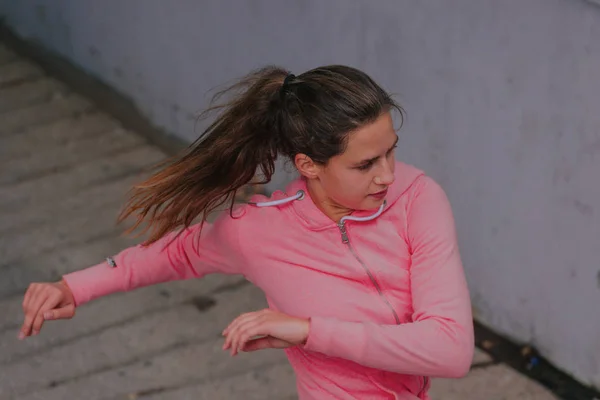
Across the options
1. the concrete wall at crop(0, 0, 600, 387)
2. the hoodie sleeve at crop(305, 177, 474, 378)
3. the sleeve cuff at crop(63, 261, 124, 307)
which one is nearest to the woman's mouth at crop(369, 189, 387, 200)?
the hoodie sleeve at crop(305, 177, 474, 378)

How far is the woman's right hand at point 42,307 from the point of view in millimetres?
3029

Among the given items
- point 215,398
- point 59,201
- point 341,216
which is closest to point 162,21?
point 59,201

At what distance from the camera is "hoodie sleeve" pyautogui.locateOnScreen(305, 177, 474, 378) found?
279 centimetres

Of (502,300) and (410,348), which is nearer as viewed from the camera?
(410,348)

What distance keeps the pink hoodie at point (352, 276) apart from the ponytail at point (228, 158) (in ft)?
0.26

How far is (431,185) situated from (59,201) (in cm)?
307

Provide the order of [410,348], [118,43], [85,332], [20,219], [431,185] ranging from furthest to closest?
[118,43], [20,219], [85,332], [431,185], [410,348]

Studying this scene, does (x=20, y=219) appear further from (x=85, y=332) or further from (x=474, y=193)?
(x=474, y=193)

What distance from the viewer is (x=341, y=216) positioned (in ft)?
9.96

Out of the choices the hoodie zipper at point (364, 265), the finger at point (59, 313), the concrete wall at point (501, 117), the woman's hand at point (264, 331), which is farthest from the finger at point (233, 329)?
the concrete wall at point (501, 117)

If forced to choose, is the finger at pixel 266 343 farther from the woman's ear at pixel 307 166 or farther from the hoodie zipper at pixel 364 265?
the woman's ear at pixel 307 166

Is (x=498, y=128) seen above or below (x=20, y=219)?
above

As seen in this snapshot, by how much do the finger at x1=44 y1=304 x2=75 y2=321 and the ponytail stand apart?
0.96 feet

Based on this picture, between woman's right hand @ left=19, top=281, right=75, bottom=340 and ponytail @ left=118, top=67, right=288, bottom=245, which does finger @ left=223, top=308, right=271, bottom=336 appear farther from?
woman's right hand @ left=19, top=281, right=75, bottom=340
